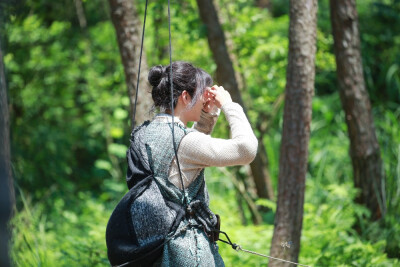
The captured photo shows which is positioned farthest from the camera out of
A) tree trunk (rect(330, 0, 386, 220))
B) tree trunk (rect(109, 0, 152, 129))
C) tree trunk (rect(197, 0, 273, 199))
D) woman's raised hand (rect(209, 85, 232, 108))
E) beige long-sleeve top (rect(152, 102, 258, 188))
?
tree trunk (rect(197, 0, 273, 199))

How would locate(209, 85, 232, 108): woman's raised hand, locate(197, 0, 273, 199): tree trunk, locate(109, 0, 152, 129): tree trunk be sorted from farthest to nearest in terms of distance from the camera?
locate(197, 0, 273, 199): tree trunk, locate(109, 0, 152, 129): tree trunk, locate(209, 85, 232, 108): woman's raised hand

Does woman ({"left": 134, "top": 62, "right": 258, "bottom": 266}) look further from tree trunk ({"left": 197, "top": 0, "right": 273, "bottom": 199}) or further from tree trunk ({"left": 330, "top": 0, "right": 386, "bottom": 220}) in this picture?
tree trunk ({"left": 197, "top": 0, "right": 273, "bottom": 199})

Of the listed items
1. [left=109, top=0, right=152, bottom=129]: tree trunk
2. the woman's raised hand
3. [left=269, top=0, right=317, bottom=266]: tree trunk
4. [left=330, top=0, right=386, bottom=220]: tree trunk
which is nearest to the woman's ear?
the woman's raised hand

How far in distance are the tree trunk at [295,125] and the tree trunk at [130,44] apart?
1092 mm

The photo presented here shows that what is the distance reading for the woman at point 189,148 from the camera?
96.4 inches

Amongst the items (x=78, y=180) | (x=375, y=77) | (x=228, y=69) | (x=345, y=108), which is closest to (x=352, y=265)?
(x=345, y=108)

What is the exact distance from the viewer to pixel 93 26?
10227mm

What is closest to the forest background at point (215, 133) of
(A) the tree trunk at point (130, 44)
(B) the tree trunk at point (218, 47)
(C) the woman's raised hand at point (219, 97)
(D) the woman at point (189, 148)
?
(B) the tree trunk at point (218, 47)

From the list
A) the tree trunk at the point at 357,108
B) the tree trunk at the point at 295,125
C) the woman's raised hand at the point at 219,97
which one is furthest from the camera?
the tree trunk at the point at 357,108

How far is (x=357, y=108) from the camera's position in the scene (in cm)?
536

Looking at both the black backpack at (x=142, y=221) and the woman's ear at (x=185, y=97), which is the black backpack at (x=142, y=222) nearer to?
the black backpack at (x=142, y=221)

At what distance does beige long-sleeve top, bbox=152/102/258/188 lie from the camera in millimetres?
2436

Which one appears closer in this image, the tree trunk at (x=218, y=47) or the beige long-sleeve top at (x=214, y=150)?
the beige long-sleeve top at (x=214, y=150)

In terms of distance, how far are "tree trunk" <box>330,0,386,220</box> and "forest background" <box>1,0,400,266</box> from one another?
14 cm
